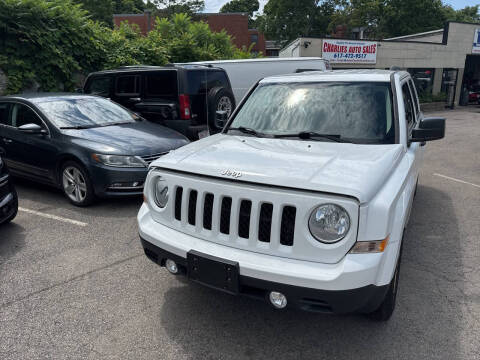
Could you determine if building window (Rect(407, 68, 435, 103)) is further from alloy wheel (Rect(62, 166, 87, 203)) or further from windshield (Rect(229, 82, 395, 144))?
alloy wheel (Rect(62, 166, 87, 203))

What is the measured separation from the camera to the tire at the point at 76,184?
550 centimetres

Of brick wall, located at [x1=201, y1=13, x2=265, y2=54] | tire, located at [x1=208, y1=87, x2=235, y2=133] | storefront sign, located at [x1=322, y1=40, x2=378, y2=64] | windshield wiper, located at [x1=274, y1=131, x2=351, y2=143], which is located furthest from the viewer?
brick wall, located at [x1=201, y1=13, x2=265, y2=54]

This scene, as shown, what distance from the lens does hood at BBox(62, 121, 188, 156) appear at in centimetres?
557

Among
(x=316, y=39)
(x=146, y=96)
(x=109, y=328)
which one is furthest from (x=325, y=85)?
(x=316, y=39)

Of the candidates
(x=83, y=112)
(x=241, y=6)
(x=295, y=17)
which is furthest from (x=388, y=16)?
(x=83, y=112)

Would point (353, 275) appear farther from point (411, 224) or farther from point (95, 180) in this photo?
point (95, 180)

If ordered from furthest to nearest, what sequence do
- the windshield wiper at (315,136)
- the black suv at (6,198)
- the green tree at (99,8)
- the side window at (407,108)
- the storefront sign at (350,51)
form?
the green tree at (99,8)
the storefront sign at (350,51)
the black suv at (6,198)
the side window at (407,108)
the windshield wiper at (315,136)

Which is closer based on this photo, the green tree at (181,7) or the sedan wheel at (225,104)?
the sedan wheel at (225,104)

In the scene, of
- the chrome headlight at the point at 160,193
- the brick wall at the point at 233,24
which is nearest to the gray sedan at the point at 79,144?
the chrome headlight at the point at 160,193

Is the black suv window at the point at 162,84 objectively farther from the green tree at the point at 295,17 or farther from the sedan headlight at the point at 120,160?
the green tree at the point at 295,17

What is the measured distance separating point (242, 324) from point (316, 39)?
65.0 feet

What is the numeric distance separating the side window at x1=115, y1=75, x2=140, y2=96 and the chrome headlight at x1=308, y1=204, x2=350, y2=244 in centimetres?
667

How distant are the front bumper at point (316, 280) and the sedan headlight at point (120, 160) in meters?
3.24

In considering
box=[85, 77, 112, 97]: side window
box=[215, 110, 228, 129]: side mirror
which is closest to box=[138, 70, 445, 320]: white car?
box=[215, 110, 228, 129]: side mirror
